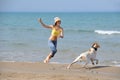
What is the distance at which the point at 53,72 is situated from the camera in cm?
930

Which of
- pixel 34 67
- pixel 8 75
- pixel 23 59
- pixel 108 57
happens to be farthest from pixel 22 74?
pixel 108 57

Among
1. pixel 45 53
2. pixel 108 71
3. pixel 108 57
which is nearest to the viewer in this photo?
pixel 108 71

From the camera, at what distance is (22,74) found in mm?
8758

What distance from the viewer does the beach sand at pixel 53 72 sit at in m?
8.48

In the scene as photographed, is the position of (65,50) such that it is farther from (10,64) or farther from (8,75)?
(8,75)

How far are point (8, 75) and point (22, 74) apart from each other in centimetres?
34

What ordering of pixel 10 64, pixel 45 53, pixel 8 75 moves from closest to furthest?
1. pixel 8 75
2. pixel 10 64
3. pixel 45 53

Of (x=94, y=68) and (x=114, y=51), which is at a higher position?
(x=114, y=51)

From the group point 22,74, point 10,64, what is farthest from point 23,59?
point 22,74

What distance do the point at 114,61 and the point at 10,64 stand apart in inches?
148

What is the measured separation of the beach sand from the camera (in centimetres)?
848

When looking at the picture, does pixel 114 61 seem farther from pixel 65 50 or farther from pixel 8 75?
pixel 8 75

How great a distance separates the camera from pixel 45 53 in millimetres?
15055

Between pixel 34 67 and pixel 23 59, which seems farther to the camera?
pixel 23 59
